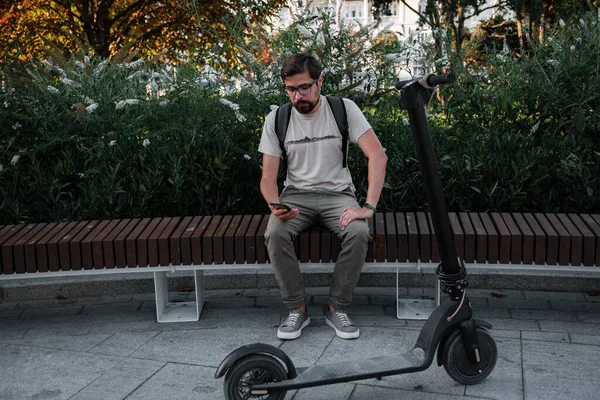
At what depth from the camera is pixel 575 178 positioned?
5070mm

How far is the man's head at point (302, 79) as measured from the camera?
4.08m

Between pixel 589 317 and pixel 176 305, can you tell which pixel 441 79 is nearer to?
pixel 589 317

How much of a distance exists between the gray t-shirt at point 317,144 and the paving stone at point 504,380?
4.38 ft

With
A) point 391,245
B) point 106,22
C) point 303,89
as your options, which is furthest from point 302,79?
point 106,22

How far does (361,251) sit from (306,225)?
0.41 m

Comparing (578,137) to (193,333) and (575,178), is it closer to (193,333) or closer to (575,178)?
(575,178)

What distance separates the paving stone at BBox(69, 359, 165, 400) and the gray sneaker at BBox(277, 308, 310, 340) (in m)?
0.69

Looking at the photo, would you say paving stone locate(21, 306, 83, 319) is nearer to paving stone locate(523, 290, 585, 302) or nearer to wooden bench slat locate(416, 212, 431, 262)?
wooden bench slat locate(416, 212, 431, 262)

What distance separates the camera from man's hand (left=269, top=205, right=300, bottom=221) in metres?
4.10

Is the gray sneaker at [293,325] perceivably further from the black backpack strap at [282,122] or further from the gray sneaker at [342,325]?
the black backpack strap at [282,122]

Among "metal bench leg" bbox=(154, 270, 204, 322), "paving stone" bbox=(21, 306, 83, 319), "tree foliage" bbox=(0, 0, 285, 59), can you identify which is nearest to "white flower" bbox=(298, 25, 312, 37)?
"metal bench leg" bbox=(154, 270, 204, 322)

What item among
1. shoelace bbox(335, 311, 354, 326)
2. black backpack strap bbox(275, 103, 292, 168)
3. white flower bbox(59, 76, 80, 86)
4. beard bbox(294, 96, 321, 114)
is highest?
white flower bbox(59, 76, 80, 86)

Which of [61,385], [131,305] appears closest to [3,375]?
[61,385]

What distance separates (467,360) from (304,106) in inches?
66.9
